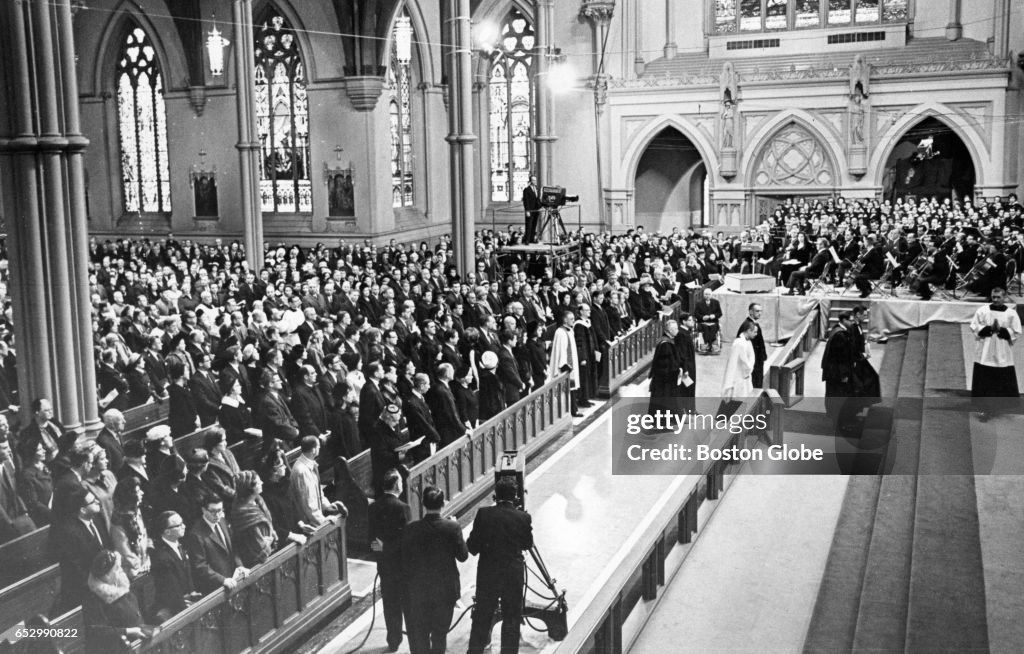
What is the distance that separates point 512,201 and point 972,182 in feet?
50.7

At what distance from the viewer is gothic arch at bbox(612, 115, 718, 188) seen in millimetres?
32188

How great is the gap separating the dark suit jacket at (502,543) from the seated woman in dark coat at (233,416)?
4.03 m

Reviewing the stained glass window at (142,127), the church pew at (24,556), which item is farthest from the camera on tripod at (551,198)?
the church pew at (24,556)

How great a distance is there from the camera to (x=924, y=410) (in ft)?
40.5

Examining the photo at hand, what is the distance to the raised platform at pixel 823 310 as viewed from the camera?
60.6 ft

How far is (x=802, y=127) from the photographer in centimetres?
3094

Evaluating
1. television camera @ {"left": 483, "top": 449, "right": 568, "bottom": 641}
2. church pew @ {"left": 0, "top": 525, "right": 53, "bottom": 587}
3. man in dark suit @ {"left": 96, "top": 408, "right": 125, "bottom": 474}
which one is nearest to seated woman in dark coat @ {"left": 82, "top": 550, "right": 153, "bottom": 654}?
church pew @ {"left": 0, "top": 525, "right": 53, "bottom": 587}

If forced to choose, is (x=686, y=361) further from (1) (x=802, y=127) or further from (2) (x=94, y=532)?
(1) (x=802, y=127)

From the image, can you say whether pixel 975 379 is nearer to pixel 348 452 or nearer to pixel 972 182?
pixel 348 452

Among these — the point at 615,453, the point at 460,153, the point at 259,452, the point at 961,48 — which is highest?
the point at 961,48

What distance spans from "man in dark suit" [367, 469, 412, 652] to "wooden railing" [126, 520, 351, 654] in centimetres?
75

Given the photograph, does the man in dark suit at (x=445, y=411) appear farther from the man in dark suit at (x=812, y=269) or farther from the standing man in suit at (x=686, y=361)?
the man in dark suit at (x=812, y=269)

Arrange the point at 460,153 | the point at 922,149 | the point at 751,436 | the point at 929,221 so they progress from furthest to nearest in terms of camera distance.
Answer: the point at 922,149, the point at 929,221, the point at 460,153, the point at 751,436

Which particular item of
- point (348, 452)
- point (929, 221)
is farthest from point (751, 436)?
point (929, 221)
